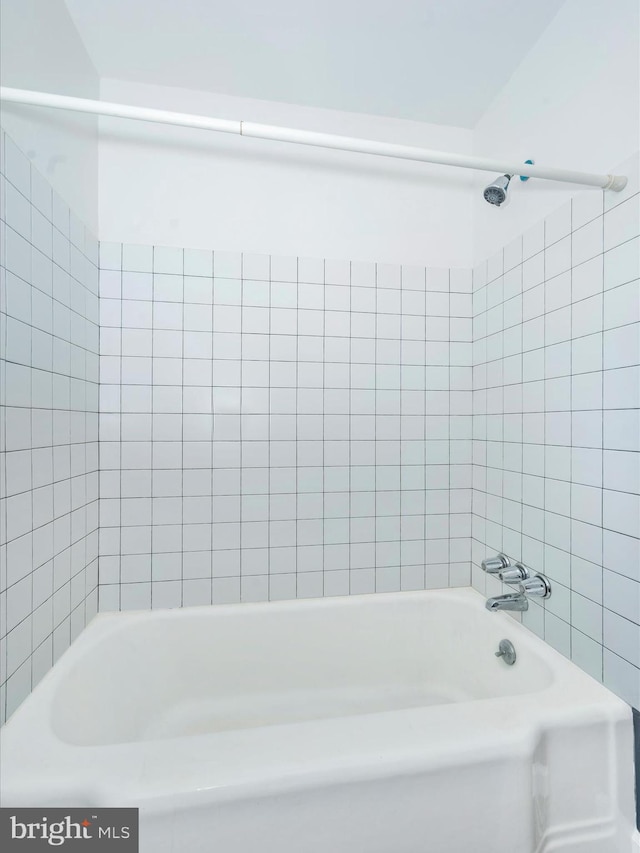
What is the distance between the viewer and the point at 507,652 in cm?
136

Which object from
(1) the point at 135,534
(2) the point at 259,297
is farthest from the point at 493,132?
(1) the point at 135,534

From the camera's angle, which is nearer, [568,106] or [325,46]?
[568,106]

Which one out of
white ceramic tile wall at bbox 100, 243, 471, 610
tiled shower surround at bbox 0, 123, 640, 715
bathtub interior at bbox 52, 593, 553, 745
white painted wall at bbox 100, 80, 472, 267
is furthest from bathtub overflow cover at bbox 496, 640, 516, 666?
white painted wall at bbox 100, 80, 472, 267

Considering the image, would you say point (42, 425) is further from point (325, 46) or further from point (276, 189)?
point (325, 46)

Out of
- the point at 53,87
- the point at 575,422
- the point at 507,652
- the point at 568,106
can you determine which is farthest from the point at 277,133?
the point at 507,652

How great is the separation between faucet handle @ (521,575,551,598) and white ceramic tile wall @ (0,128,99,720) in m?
1.46

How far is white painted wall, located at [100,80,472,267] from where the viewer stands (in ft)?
5.02

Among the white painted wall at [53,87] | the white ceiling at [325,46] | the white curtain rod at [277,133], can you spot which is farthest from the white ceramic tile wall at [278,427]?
the white ceiling at [325,46]

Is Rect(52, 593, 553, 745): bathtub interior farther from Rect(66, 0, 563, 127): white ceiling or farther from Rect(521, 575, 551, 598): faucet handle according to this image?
Rect(66, 0, 563, 127): white ceiling

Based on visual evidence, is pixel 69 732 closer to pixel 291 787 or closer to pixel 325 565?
pixel 291 787

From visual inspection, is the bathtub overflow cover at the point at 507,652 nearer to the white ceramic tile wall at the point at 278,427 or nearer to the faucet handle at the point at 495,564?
the faucet handle at the point at 495,564

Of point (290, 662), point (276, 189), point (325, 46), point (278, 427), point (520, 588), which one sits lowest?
point (290, 662)

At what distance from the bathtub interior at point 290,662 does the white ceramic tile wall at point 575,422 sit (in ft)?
0.91

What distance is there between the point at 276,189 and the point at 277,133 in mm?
512
